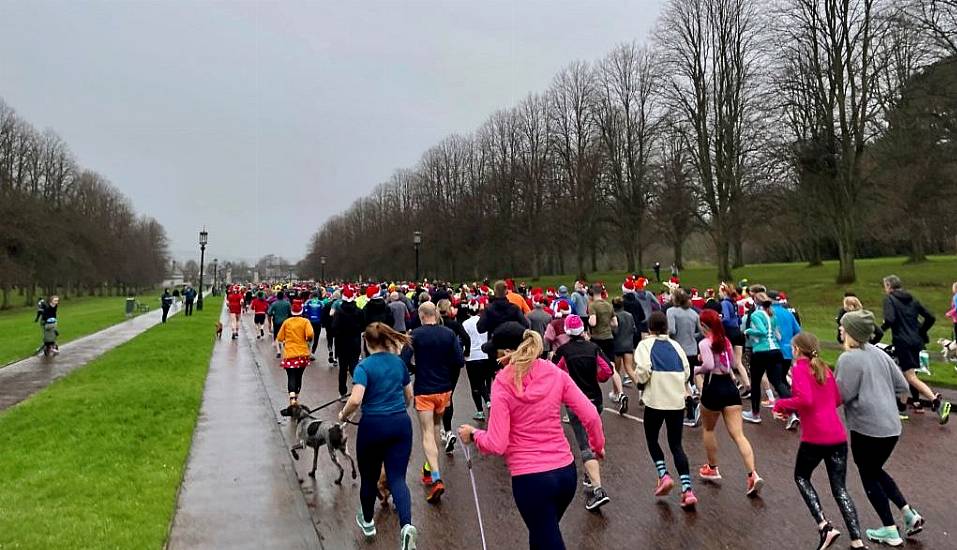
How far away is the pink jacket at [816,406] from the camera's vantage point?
15.2ft

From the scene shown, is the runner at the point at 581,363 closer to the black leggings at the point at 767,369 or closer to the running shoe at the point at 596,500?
the running shoe at the point at 596,500

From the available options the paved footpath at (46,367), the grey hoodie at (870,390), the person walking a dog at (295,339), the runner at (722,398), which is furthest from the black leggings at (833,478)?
the paved footpath at (46,367)

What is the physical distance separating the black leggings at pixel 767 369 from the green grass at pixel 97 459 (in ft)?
25.1

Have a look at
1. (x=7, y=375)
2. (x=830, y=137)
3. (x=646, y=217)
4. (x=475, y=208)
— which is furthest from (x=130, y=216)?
(x=830, y=137)

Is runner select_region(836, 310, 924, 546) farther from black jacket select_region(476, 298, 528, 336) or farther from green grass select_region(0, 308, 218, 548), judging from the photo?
green grass select_region(0, 308, 218, 548)

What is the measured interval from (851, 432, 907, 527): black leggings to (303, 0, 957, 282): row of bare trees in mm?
23359

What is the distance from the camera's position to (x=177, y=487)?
6230mm

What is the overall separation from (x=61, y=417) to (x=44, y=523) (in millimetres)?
4839

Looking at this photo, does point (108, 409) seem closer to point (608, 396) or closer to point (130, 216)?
point (608, 396)

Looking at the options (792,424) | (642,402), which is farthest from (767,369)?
(642,402)

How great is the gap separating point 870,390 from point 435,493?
3.87 metres

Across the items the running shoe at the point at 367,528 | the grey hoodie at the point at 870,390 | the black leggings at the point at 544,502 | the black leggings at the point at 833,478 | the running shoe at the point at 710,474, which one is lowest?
the running shoe at the point at 710,474

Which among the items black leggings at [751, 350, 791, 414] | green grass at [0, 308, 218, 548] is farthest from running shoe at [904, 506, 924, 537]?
green grass at [0, 308, 218, 548]

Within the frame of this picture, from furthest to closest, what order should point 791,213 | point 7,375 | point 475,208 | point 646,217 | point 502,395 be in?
1. point 475,208
2. point 646,217
3. point 791,213
4. point 7,375
5. point 502,395
